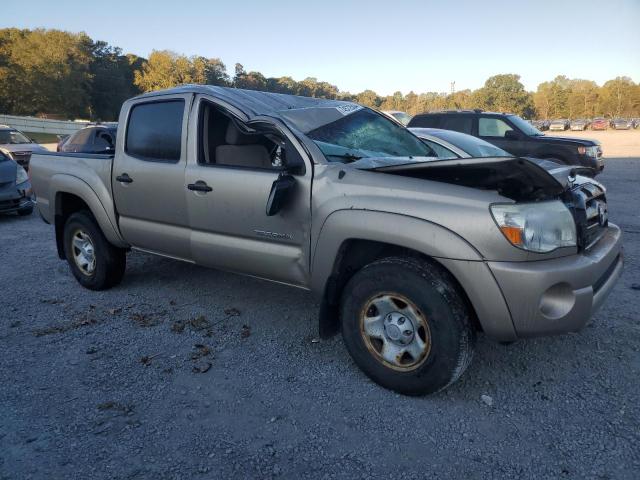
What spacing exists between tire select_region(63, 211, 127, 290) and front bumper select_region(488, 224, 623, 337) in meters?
3.76

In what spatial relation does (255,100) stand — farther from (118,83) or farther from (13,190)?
(118,83)

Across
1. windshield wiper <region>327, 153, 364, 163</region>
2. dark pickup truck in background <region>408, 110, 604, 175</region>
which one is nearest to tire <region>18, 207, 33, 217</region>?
windshield wiper <region>327, 153, 364, 163</region>

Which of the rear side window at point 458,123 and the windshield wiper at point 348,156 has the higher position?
the rear side window at point 458,123

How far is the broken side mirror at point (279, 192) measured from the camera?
318cm

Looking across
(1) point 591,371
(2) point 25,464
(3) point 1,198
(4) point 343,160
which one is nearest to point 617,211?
(1) point 591,371

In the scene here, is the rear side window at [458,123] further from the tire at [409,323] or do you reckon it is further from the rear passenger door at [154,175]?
the tire at [409,323]

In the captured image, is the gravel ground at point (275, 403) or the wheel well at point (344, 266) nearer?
the gravel ground at point (275, 403)

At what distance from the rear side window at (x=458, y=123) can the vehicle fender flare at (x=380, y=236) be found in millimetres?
9346

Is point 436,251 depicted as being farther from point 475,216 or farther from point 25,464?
point 25,464

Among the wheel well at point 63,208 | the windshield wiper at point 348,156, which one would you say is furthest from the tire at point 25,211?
the windshield wiper at point 348,156

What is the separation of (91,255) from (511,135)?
949cm

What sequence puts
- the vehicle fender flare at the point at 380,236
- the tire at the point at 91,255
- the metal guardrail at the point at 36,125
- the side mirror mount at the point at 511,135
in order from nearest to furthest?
the vehicle fender flare at the point at 380,236 → the tire at the point at 91,255 → the side mirror mount at the point at 511,135 → the metal guardrail at the point at 36,125

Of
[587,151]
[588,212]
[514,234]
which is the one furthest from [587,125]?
[514,234]

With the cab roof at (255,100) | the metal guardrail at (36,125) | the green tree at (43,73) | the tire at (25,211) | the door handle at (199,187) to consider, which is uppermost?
the green tree at (43,73)
